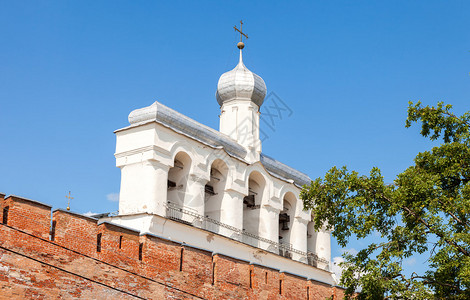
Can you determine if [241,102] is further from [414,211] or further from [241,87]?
[414,211]

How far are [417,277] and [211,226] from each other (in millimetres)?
10082

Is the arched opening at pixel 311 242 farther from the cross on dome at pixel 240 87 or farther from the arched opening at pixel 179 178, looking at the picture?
the arched opening at pixel 179 178

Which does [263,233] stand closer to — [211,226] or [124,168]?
[211,226]

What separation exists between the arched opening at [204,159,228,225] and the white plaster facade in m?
0.03

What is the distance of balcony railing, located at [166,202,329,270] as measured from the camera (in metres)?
24.9

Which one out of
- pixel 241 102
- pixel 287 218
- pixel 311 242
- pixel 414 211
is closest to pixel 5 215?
pixel 414 211

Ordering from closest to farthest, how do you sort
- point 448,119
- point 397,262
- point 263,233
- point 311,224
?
point 397,262 < point 448,119 < point 263,233 < point 311,224

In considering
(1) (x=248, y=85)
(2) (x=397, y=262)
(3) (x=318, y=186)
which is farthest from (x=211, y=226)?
(2) (x=397, y=262)

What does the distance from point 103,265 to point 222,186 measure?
37.4 feet

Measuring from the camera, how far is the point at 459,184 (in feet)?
59.0

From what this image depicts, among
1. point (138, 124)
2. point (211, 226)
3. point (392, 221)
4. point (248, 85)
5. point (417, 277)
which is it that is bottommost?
point (417, 277)

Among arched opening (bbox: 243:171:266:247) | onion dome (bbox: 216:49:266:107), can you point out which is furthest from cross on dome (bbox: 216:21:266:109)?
arched opening (bbox: 243:171:266:247)

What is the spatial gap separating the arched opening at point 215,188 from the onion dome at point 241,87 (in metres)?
3.55

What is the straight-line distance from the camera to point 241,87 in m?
29.5
